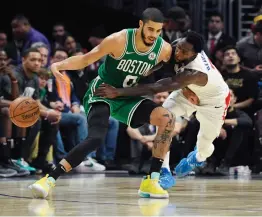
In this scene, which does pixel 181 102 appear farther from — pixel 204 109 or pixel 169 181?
pixel 169 181

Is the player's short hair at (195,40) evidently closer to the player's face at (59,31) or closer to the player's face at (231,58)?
the player's face at (231,58)

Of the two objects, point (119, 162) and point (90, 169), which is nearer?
point (90, 169)

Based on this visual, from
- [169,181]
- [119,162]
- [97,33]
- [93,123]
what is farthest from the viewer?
[97,33]

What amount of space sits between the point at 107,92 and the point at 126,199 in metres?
1.04

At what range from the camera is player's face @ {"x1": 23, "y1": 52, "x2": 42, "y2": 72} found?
1097 cm

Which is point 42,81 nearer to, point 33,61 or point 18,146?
point 33,61

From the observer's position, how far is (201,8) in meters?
14.4

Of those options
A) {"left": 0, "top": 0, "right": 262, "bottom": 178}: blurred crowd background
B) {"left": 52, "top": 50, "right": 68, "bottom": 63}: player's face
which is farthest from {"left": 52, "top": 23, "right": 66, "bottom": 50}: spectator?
{"left": 52, "top": 50, "right": 68, "bottom": 63}: player's face

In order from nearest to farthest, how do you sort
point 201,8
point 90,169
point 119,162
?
point 90,169, point 119,162, point 201,8

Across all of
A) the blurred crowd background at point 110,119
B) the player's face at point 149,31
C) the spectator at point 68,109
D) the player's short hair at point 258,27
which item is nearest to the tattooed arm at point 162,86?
the player's face at point 149,31

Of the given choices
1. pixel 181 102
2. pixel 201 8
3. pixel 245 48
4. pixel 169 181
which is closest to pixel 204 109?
pixel 181 102

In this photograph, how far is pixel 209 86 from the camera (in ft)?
27.8

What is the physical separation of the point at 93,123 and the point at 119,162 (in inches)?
196

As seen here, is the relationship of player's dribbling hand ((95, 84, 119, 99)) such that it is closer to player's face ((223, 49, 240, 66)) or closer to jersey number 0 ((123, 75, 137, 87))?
jersey number 0 ((123, 75, 137, 87))
